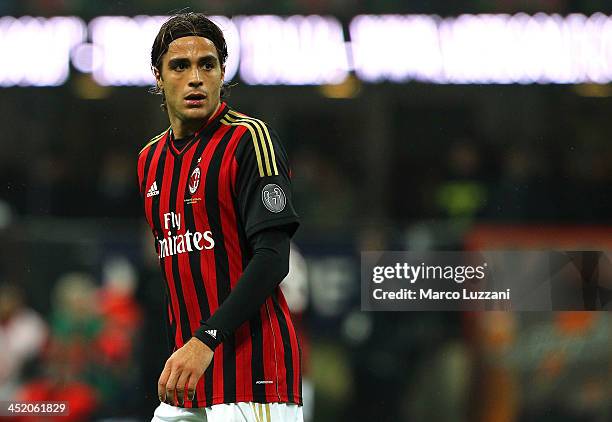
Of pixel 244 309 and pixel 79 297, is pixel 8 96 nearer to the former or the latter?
pixel 79 297

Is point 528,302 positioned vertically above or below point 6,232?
below

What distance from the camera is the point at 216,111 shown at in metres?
2.74

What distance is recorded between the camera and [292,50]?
4.48 meters

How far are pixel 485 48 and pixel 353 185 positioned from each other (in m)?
0.80

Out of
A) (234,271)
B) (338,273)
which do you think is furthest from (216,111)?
(338,273)

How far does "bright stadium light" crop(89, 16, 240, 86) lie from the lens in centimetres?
451

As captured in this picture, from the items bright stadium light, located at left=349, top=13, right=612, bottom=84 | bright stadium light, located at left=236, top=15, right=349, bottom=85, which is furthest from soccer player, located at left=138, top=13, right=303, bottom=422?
bright stadium light, located at left=349, top=13, right=612, bottom=84

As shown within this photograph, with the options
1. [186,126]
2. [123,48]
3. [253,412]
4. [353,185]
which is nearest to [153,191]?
[186,126]

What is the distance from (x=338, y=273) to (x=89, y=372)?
1137mm

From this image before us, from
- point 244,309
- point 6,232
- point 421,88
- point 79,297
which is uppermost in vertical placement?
point 421,88

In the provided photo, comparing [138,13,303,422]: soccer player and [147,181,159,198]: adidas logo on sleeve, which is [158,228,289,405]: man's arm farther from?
[147,181,159,198]: adidas logo on sleeve

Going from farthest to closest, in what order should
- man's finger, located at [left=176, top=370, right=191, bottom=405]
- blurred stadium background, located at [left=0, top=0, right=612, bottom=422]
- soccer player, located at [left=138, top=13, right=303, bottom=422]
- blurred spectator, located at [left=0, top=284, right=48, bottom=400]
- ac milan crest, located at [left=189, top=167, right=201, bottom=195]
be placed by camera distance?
blurred spectator, located at [left=0, top=284, right=48, bottom=400] → blurred stadium background, located at [left=0, top=0, right=612, bottom=422] → ac milan crest, located at [left=189, top=167, right=201, bottom=195] → soccer player, located at [left=138, top=13, right=303, bottom=422] → man's finger, located at [left=176, top=370, right=191, bottom=405]

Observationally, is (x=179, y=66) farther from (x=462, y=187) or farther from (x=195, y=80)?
(x=462, y=187)

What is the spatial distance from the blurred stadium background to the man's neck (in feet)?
5.40
